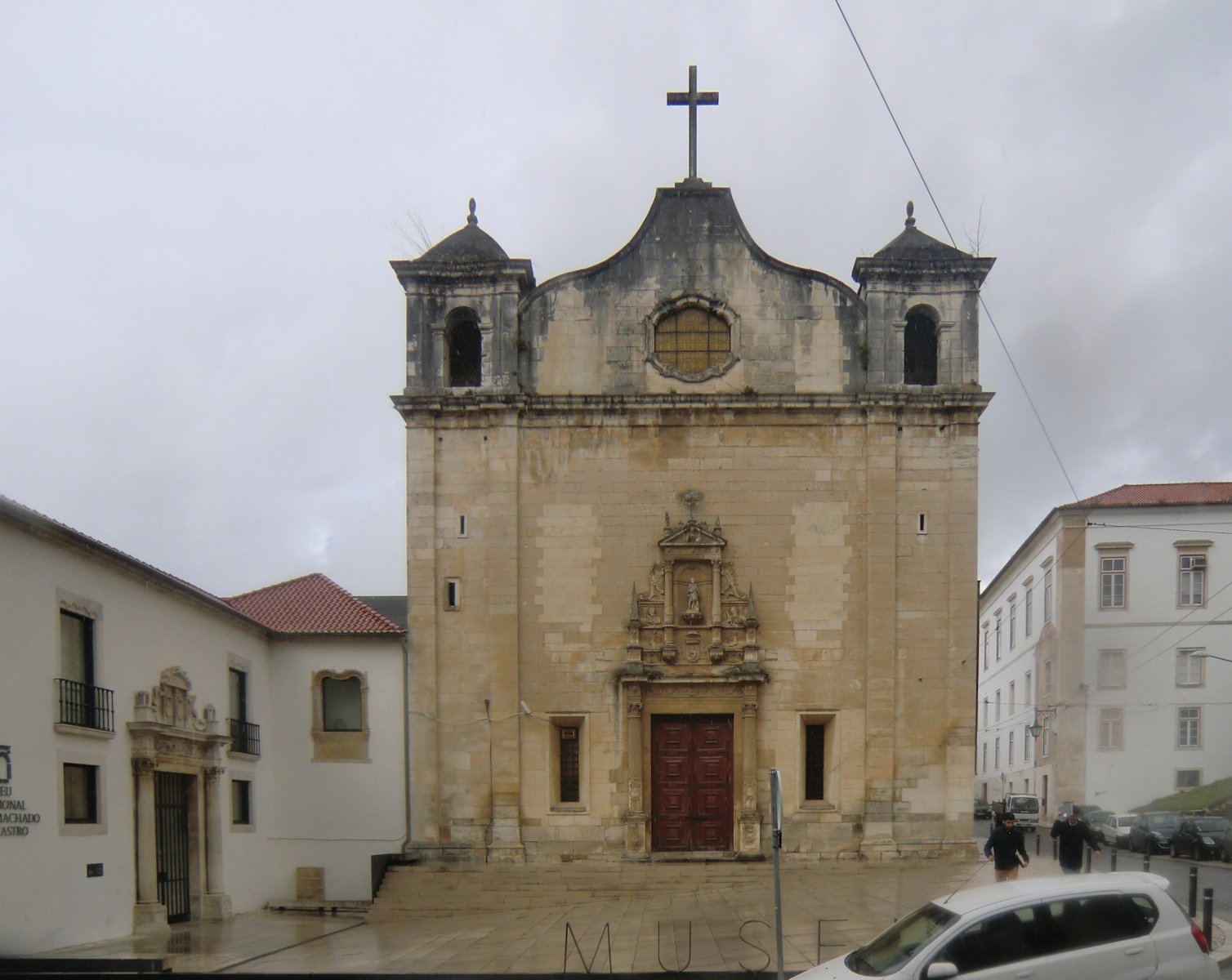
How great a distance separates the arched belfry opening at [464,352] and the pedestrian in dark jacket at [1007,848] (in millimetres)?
13961

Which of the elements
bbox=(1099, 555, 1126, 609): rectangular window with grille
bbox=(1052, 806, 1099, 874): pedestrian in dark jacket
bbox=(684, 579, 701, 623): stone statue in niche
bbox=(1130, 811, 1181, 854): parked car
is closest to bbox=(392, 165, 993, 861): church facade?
bbox=(684, 579, 701, 623): stone statue in niche

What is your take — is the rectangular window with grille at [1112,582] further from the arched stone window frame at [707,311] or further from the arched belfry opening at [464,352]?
the arched belfry opening at [464,352]

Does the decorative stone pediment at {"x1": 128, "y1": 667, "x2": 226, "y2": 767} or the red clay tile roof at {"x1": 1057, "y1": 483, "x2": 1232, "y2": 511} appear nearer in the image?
the decorative stone pediment at {"x1": 128, "y1": 667, "x2": 226, "y2": 767}

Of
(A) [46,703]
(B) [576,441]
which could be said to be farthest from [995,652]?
(A) [46,703]

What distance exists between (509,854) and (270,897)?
511cm

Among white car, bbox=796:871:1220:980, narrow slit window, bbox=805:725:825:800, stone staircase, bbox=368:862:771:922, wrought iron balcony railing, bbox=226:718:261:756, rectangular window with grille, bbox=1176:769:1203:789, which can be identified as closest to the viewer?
white car, bbox=796:871:1220:980

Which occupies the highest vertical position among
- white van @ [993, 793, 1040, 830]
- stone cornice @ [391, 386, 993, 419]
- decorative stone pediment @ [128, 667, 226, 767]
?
stone cornice @ [391, 386, 993, 419]

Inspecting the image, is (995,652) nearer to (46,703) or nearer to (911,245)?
(911,245)

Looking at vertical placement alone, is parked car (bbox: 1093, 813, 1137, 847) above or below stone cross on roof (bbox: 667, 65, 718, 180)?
below

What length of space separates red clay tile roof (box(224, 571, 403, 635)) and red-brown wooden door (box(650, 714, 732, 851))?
5.92m

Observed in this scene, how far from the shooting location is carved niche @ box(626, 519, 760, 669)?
24.3 metres

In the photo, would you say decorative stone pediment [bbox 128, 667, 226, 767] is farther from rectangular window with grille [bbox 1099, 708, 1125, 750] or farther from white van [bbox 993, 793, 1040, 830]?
white van [bbox 993, 793, 1040, 830]

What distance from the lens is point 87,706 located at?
715 inches

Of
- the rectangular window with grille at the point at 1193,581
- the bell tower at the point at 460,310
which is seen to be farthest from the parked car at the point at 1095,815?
the bell tower at the point at 460,310
